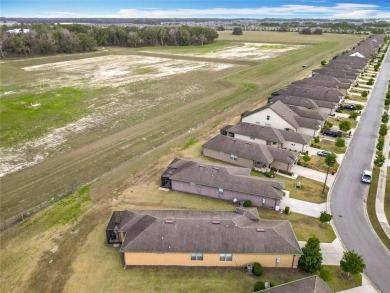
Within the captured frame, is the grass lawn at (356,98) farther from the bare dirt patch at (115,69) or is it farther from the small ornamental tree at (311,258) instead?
the small ornamental tree at (311,258)

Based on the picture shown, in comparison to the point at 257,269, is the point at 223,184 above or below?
above

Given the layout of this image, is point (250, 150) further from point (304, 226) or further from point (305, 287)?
point (305, 287)

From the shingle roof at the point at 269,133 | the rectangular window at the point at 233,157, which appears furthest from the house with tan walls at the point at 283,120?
the rectangular window at the point at 233,157

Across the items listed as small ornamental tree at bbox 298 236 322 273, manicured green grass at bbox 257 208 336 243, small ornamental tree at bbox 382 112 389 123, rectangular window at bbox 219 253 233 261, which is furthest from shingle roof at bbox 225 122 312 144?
rectangular window at bbox 219 253 233 261

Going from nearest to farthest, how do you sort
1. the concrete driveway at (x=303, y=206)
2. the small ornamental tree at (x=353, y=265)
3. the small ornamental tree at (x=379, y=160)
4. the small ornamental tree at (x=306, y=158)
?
the small ornamental tree at (x=353, y=265) < the concrete driveway at (x=303, y=206) < the small ornamental tree at (x=379, y=160) < the small ornamental tree at (x=306, y=158)

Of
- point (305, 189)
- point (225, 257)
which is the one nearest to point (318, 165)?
point (305, 189)

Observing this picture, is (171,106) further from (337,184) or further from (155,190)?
(337,184)
